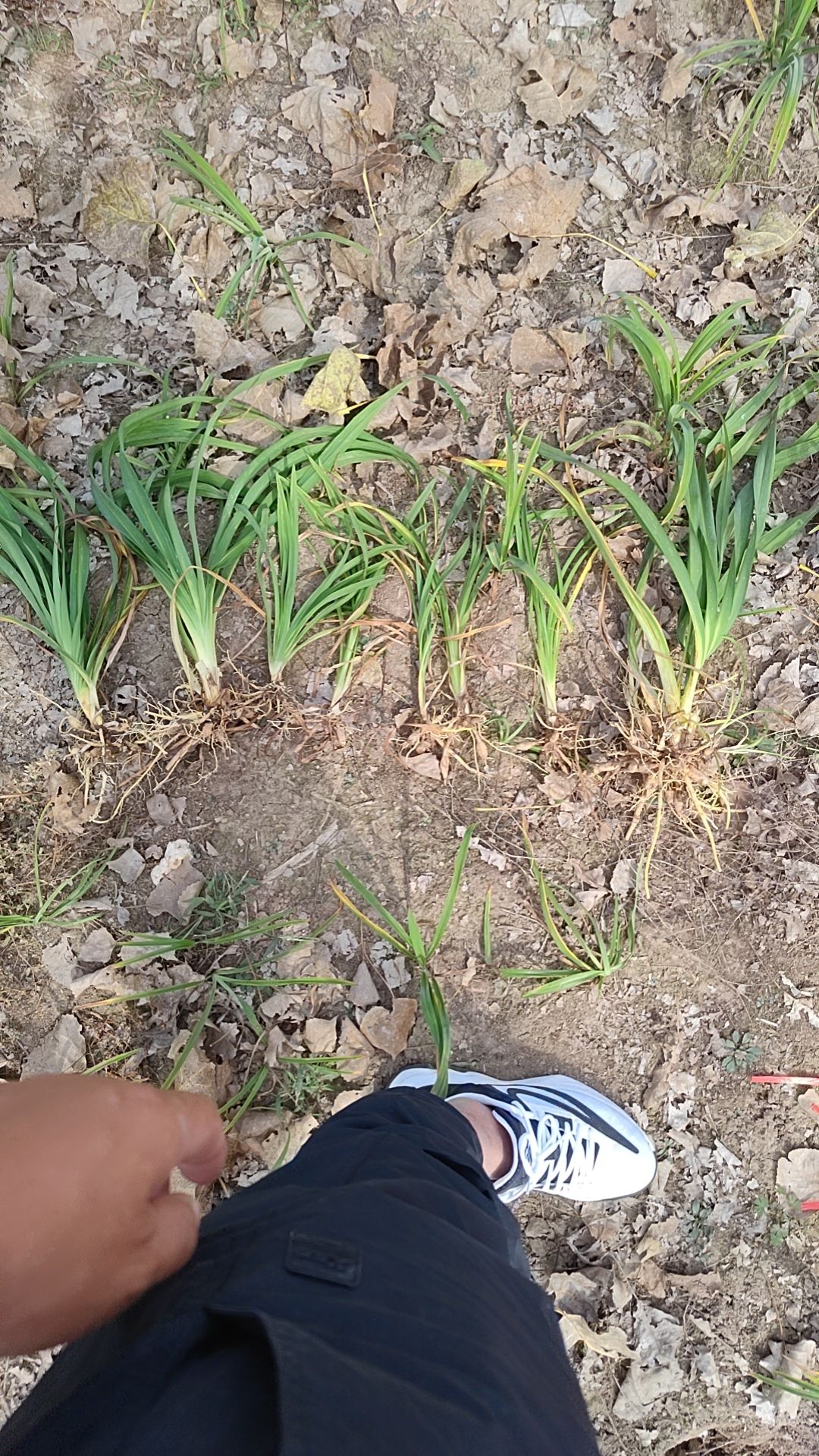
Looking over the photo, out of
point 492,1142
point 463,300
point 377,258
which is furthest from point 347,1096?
point 377,258

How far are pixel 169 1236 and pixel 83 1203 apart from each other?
0.12m

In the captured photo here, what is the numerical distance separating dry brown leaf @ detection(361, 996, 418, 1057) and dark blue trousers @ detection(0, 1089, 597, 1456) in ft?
1.99

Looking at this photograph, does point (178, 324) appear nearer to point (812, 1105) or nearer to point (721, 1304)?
point (812, 1105)

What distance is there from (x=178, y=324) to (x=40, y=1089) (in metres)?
1.80

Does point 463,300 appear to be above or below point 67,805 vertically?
above

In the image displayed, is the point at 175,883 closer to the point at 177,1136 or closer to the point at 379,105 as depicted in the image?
the point at 177,1136

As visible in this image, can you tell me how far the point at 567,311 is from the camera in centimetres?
188

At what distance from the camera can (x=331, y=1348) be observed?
73 centimetres

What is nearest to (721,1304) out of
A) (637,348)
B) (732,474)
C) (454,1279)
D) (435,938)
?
(435,938)

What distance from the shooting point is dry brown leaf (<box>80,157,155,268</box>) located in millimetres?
1937

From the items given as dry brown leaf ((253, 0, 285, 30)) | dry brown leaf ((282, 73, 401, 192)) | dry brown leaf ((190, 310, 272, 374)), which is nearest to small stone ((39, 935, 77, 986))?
dry brown leaf ((190, 310, 272, 374))

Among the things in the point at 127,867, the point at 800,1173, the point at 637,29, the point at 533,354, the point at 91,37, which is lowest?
the point at 800,1173

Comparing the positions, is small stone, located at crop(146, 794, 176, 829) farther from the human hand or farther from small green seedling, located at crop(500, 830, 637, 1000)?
the human hand

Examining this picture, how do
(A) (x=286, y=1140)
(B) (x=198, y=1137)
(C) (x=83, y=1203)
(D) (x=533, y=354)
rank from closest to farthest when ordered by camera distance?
1. (C) (x=83, y=1203)
2. (B) (x=198, y=1137)
3. (A) (x=286, y=1140)
4. (D) (x=533, y=354)
